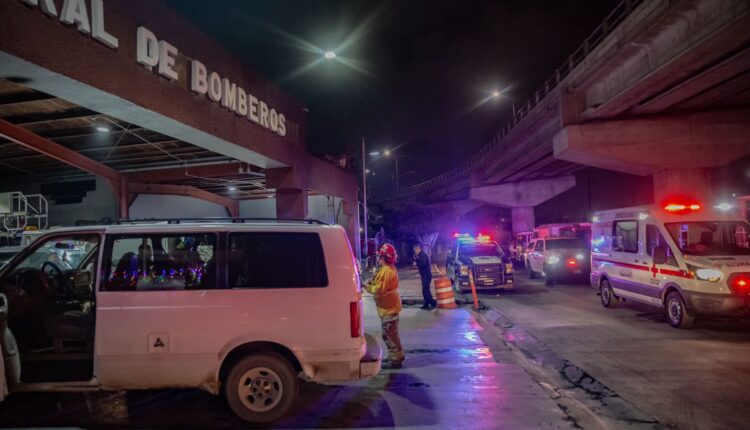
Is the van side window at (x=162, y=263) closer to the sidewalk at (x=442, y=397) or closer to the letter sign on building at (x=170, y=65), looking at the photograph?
the sidewalk at (x=442, y=397)

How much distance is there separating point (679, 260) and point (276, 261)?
8.28m

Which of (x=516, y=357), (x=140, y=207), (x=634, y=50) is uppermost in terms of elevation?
(x=634, y=50)

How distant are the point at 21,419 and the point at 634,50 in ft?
63.7

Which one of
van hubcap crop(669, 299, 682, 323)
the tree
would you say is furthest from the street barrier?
the tree

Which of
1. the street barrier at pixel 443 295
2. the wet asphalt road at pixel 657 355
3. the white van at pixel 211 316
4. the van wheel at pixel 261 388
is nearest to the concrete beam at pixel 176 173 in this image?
the street barrier at pixel 443 295

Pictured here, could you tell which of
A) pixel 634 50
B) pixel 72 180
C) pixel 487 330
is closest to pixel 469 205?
pixel 634 50

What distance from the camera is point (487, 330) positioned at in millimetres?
10297

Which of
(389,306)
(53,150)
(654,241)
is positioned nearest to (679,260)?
(654,241)

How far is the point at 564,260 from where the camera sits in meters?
18.6

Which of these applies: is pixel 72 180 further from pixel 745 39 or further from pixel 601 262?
pixel 745 39

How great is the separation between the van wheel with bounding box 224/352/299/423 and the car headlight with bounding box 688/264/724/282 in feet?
26.3

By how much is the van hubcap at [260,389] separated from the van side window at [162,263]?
1000 mm

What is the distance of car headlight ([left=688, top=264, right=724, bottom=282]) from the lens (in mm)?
9102

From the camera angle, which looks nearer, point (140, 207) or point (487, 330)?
point (487, 330)
